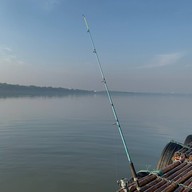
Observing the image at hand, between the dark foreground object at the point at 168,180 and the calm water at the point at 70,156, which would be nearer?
the dark foreground object at the point at 168,180

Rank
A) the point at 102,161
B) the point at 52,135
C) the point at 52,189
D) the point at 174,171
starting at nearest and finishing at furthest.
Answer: the point at 174,171, the point at 52,189, the point at 102,161, the point at 52,135

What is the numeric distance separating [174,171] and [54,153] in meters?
12.2

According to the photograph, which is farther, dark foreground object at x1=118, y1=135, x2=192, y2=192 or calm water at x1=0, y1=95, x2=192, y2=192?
calm water at x1=0, y1=95, x2=192, y2=192

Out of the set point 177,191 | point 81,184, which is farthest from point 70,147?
point 177,191

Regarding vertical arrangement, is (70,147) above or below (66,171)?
above

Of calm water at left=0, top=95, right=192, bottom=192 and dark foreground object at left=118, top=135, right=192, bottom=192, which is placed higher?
calm water at left=0, top=95, right=192, bottom=192

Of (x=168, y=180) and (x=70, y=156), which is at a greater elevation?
(x=70, y=156)

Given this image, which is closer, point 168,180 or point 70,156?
point 168,180

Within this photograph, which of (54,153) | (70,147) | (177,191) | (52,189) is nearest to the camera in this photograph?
(177,191)

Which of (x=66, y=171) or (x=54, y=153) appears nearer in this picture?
(x=66, y=171)

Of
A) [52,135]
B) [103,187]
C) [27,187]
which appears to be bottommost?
[103,187]

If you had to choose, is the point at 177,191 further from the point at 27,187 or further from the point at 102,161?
the point at 102,161

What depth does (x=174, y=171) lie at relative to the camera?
9953 millimetres

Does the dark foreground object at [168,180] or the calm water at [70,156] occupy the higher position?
the calm water at [70,156]
